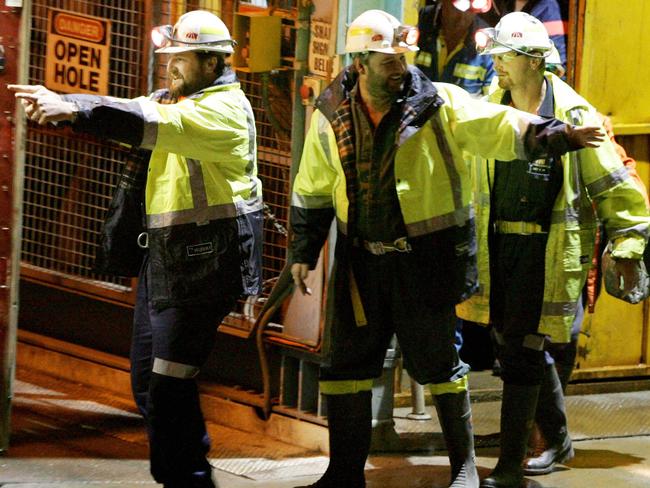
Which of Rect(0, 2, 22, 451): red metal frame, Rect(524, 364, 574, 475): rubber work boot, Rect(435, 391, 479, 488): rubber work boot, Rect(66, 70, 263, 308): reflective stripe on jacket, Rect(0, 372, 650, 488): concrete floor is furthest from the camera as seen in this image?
Rect(524, 364, 574, 475): rubber work boot

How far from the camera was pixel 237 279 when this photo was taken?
19.0 feet

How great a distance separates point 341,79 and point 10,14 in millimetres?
1641

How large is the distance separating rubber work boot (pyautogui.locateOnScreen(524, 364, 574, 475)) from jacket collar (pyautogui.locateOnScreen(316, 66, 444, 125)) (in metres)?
1.67

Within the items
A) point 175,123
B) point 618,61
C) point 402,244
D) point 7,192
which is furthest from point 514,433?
point 618,61

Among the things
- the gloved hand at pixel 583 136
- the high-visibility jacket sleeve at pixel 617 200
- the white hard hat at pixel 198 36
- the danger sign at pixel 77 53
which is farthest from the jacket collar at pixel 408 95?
the danger sign at pixel 77 53

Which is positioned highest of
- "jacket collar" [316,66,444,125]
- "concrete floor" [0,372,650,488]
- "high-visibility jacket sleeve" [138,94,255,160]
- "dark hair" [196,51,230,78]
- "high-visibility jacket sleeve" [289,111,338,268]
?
"dark hair" [196,51,230,78]

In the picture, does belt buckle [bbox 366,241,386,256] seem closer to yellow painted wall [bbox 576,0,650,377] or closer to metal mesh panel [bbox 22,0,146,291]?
metal mesh panel [bbox 22,0,146,291]

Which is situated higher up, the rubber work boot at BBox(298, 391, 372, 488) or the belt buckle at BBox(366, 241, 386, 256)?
the belt buckle at BBox(366, 241, 386, 256)

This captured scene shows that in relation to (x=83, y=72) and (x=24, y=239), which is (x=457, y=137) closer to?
(x=83, y=72)

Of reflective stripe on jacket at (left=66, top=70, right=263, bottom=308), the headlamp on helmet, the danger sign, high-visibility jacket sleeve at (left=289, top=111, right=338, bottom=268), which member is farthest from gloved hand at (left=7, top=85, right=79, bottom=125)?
the headlamp on helmet

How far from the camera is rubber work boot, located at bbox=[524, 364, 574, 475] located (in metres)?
6.79

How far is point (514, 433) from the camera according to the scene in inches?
253

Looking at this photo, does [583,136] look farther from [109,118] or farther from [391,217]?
[109,118]

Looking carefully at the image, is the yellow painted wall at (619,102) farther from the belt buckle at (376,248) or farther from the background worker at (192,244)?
the background worker at (192,244)
